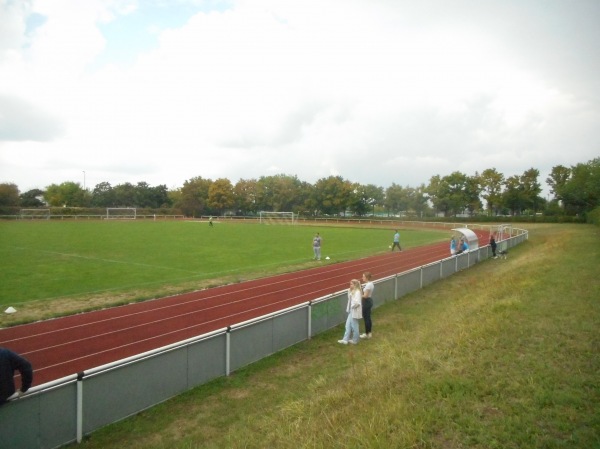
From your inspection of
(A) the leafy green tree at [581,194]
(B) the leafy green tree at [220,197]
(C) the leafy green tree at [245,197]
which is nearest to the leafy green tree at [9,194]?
(B) the leafy green tree at [220,197]

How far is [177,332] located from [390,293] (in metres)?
7.75

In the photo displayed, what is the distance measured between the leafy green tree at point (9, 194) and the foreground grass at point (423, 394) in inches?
3472

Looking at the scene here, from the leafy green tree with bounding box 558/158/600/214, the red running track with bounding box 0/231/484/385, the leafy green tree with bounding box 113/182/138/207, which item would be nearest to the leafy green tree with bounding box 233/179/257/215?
the leafy green tree with bounding box 113/182/138/207

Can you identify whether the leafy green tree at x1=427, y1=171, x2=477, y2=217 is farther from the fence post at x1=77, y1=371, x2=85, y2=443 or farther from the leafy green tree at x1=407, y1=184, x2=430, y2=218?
the fence post at x1=77, y1=371, x2=85, y2=443

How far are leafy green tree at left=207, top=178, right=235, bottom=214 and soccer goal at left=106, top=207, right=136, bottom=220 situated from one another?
828 inches

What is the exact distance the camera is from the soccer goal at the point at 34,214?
72.4 meters

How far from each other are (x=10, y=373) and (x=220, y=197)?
342ft

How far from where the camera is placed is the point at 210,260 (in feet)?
87.0

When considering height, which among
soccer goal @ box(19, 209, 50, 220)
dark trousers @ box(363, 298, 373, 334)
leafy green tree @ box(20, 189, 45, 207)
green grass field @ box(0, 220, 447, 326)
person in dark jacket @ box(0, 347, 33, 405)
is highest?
leafy green tree @ box(20, 189, 45, 207)

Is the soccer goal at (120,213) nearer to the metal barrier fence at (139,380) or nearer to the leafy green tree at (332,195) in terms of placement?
the leafy green tree at (332,195)

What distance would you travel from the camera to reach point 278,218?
283 ft

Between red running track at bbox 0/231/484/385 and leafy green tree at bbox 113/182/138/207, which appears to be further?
leafy green tree at bbox 113/182/138/207

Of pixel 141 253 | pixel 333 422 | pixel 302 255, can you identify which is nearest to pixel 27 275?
pixel 141 253

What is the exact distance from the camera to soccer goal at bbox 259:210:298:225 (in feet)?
265
